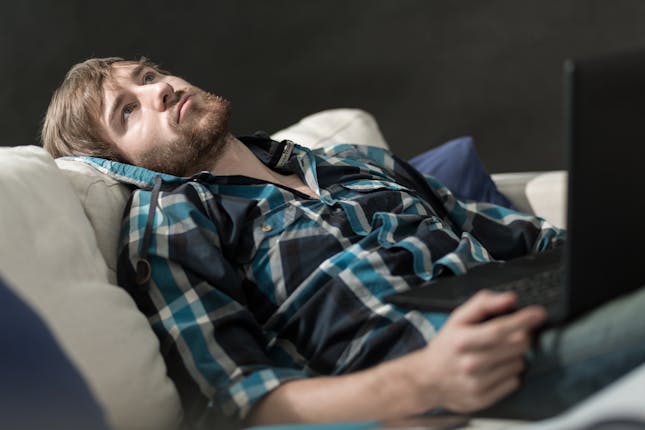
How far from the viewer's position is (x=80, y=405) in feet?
2.95

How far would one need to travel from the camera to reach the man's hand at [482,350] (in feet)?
3.34

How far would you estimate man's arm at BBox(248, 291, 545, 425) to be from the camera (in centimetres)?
102

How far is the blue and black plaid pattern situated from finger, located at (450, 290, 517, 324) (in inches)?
12.4

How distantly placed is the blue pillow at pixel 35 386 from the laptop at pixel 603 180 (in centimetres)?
52

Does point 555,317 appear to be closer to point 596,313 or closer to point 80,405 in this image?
point 596,313

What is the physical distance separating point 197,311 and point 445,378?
49 centimetres

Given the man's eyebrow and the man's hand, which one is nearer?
the man's hand

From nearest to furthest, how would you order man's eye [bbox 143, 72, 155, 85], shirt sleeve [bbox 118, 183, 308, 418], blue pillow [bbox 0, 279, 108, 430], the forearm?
blue pillow [bbox 0, 279, 108, 430], the forearm, shirt sleeve [bbox 118, 183, 308, 418], man's eye [bbox 143, 72, 155, 85]

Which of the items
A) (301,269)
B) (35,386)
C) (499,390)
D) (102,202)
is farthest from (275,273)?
(35,386)

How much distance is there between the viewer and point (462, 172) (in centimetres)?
221

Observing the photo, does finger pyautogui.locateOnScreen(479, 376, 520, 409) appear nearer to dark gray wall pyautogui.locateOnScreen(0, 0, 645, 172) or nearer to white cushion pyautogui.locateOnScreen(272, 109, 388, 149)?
white cushion pyautogui.locateOnScreen(272, 109, 388, 149)

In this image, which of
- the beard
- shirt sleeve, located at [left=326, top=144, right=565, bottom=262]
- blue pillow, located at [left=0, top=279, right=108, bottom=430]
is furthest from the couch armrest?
blue pillow, located at [left=0, top=279, right=108, bottom=430]

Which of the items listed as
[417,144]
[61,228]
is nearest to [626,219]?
[61,228]

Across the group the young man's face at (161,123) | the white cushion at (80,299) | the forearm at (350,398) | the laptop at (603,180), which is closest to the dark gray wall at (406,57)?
the young man's face at (161,123)
